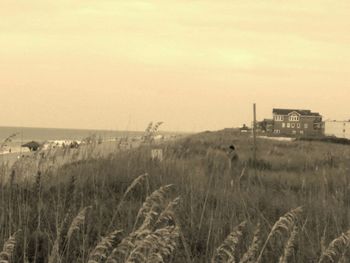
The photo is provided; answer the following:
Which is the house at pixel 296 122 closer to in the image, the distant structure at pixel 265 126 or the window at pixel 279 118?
the window at pixel 279 118

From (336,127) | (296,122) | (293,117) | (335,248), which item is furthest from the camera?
(336,127)

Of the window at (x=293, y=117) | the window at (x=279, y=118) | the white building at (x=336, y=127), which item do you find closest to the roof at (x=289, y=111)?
the window at (x=279, y=118)

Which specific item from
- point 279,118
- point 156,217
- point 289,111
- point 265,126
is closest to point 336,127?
point 289,111

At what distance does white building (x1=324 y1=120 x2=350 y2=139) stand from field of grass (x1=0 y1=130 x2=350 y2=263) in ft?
343

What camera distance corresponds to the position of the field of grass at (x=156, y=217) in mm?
3523

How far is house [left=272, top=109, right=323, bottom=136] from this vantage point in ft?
337

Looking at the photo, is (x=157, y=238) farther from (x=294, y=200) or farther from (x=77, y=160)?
(x=77, y=160)

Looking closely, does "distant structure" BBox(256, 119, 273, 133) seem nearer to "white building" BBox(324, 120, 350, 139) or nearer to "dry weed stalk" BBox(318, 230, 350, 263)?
"white building" BBox(324, 120, 350, 139)

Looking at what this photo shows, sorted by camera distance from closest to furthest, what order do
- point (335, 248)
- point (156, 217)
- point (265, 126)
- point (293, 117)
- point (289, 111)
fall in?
1. point (335, 248)
2. point (156, 217)
3. point (293, 117)
4. point (289, 111)
5. point (265, 126)

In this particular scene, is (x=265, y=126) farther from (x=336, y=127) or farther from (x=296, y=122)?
(x=336, y=127)

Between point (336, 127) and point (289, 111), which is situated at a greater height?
point (289, 111)

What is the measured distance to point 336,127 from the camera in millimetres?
113688

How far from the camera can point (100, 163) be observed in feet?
31.2

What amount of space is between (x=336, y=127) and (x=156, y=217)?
113134 millimetres
